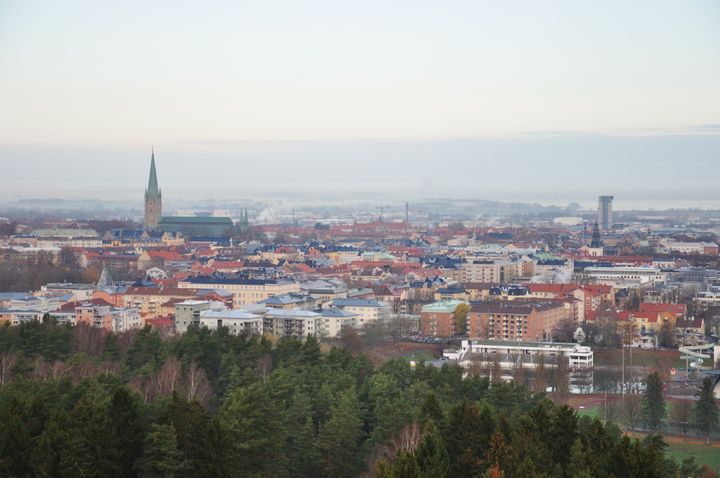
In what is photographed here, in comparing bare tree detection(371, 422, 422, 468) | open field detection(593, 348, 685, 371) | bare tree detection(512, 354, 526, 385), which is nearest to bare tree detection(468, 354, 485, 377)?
bare tree detection(512, 354, 526, 385)

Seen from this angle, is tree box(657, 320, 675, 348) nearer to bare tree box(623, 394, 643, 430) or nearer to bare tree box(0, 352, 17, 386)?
bare tree box(623, 394, 643, 430)

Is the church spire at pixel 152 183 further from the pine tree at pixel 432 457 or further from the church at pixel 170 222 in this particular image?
the pine tree at pixel 432 457

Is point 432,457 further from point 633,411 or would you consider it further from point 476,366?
point 476,366

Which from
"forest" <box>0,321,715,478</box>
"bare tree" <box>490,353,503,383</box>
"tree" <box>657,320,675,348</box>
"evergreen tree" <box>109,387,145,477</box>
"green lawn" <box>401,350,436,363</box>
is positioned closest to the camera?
"forest" <box>0,321,715,478</box>

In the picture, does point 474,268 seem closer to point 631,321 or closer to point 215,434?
point 631,321

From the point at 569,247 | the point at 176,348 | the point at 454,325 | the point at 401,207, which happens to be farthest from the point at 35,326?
the point at 401,207

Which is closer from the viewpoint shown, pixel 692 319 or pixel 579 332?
pixel 579 332
